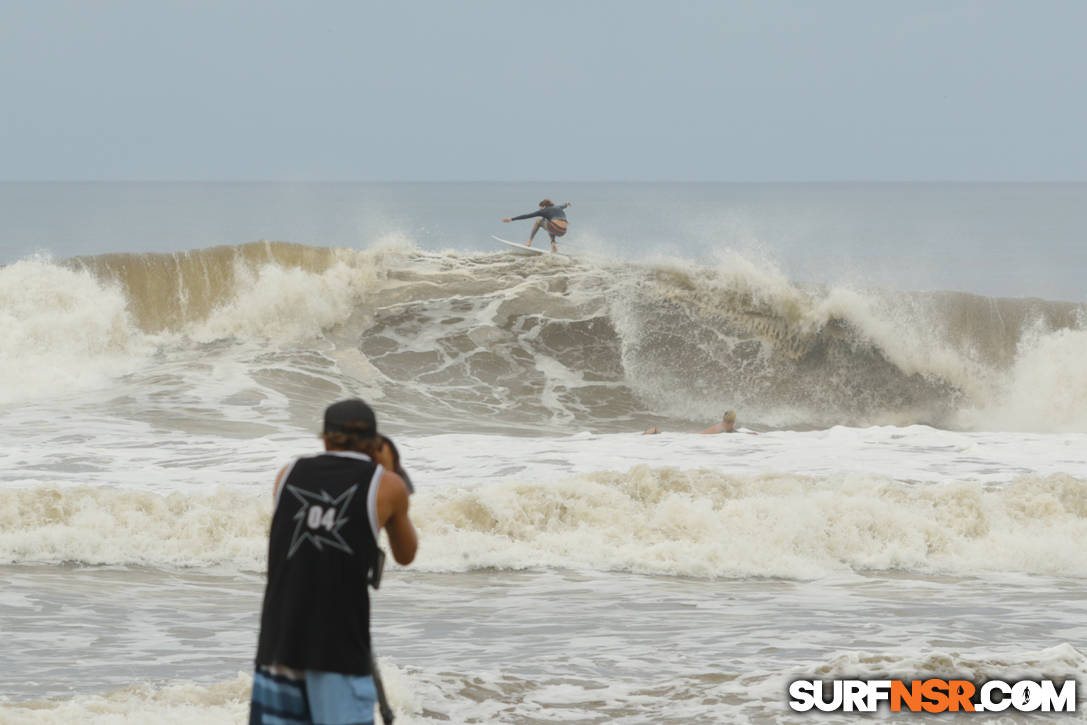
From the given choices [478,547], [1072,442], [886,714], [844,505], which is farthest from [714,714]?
[1072,442]

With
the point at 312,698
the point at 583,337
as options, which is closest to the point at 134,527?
the point at 312,698

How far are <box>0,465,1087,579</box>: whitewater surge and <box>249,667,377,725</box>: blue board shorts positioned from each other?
568cm

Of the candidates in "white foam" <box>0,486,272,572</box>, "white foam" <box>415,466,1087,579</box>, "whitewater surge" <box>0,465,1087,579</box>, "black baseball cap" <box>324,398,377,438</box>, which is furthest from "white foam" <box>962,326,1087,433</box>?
"black baseball cap" <box>324,398,377,438</box>

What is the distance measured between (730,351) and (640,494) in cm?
960

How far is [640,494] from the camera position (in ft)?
34.3

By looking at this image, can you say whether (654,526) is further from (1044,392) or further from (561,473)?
(1044,392)

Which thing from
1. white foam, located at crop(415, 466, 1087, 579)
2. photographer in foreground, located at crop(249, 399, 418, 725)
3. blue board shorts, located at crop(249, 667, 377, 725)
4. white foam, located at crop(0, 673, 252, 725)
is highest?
photographer in foreground, located at crop(249, 399, 418, 725)

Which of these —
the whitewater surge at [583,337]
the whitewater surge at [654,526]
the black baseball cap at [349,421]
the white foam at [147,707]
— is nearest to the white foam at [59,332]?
the whitewater surge at [583,337]

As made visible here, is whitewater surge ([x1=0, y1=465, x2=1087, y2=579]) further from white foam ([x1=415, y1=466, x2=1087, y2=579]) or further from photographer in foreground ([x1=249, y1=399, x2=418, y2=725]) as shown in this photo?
photographer in foreground ([x1=249, y1=399, x2=418, y2=725])

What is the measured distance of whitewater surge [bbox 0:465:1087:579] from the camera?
9.04 metres

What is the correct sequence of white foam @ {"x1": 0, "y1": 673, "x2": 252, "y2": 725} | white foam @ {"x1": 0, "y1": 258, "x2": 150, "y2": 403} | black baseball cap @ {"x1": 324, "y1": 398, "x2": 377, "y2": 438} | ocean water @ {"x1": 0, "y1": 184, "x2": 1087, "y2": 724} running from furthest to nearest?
1. white foam @ {"x1": 0, "y1": 258, "x2": 150, "y2": 403}
2. ocean water @ {"x1": 0, "y1": 184, "x2": 1087, "y2": 724}
3. white foam @ {"x1": 0, "y1": 673, "x2": 252, "y2": 725}
4. black baseball cap @ {"x1": 324, "y1": 398, "x2": 377, "y2": 438}

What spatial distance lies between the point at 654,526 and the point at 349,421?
6784 mm

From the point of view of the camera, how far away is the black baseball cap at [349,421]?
10.8 ft

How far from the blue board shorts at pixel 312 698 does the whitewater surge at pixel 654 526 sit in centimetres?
568
